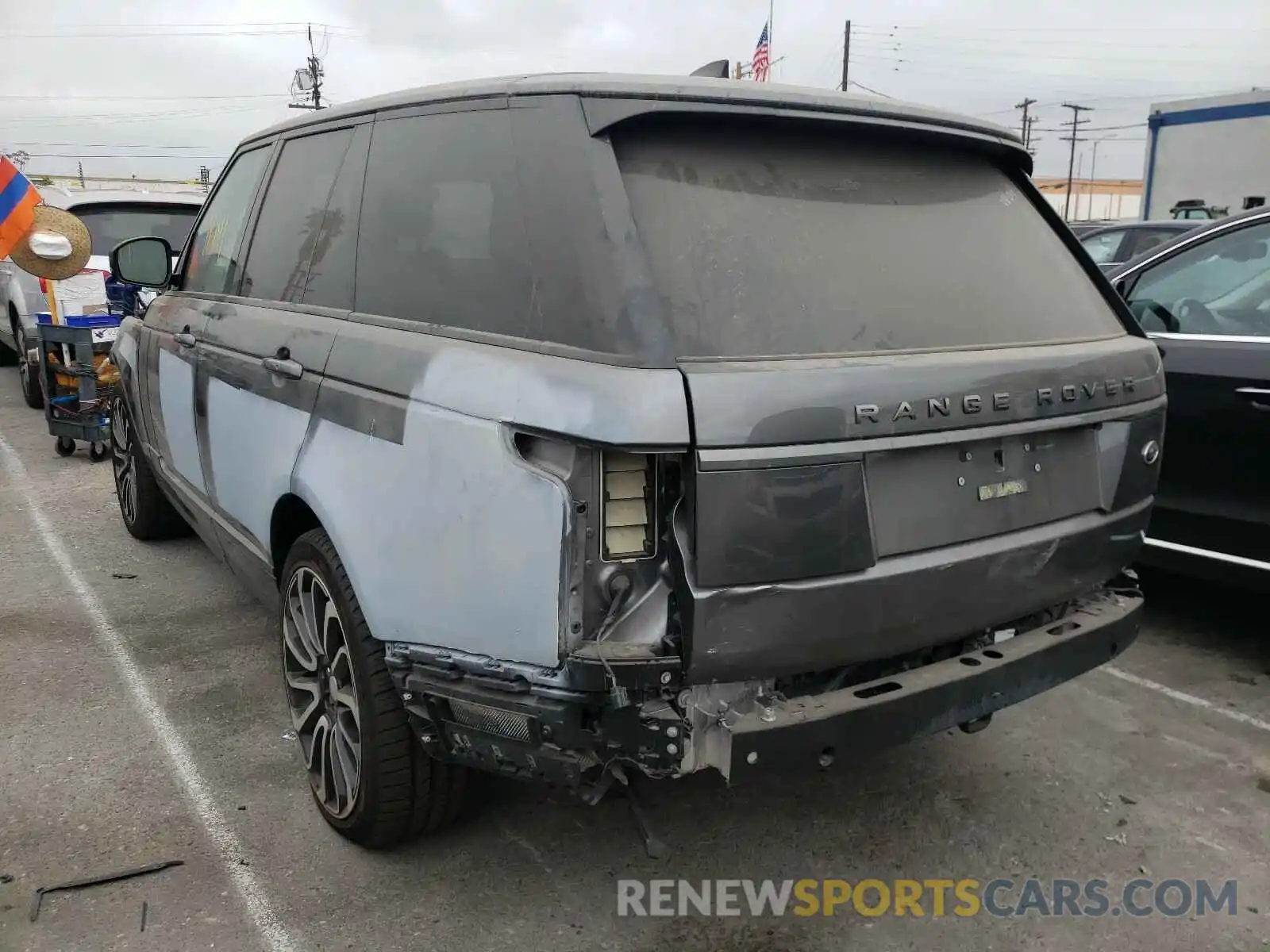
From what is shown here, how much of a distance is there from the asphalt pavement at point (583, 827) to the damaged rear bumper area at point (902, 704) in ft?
2.10

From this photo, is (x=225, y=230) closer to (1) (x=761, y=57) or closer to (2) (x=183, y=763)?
(2) (x=183, y=763)

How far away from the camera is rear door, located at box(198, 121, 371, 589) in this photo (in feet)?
9.69

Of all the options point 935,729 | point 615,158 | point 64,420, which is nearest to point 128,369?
point 64,420

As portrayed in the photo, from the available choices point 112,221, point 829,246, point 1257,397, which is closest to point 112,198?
point 112,221

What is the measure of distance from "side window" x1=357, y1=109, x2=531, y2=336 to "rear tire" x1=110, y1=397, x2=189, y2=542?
301 centimetres

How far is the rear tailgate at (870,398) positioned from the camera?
2.06 m

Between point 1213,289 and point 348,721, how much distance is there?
3.86m

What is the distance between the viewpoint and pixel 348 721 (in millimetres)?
2805

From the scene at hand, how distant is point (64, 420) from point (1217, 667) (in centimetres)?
748

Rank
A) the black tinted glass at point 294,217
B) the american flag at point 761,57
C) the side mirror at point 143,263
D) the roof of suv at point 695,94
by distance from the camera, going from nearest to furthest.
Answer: the roof of suv at point 695,94
the black tinted glass at point 294,217
the side mirror at point 143,263
the american flag at point 761,57

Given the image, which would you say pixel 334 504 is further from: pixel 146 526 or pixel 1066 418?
pixel 146 526

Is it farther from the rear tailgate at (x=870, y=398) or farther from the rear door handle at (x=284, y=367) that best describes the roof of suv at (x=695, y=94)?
the rear door handle at (x=284, y=367)

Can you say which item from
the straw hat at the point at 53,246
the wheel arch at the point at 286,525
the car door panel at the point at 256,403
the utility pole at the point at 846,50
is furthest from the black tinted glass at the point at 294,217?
the utility pole at the point at 846,50

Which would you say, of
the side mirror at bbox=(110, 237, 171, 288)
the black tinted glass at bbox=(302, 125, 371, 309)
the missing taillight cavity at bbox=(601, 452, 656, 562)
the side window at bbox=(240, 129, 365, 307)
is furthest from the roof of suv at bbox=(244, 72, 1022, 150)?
the side mirror at bbox=(110, 237, 171, 288)
